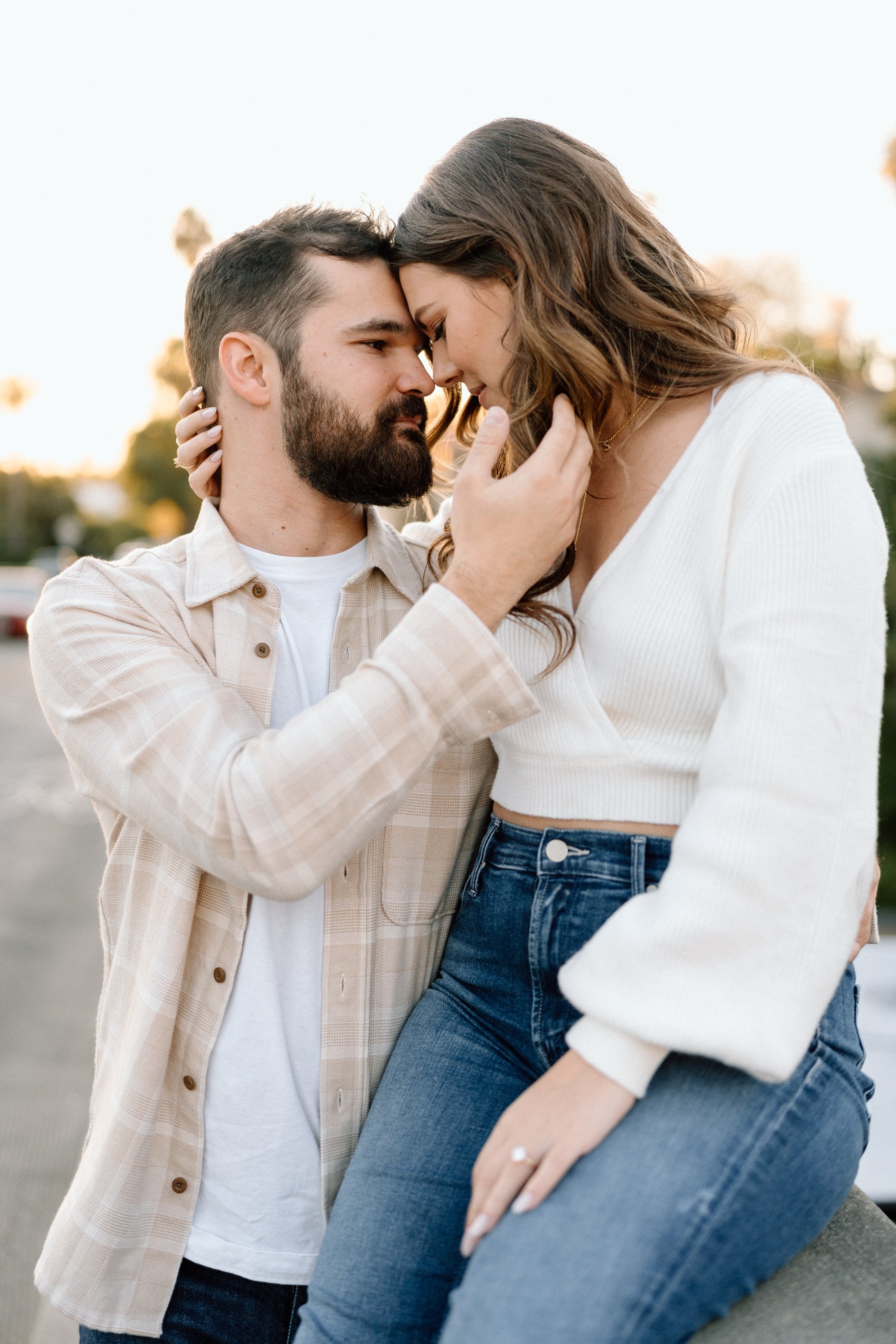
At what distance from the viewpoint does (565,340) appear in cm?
204

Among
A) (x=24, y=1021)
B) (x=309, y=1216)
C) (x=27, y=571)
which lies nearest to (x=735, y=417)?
(x=309, y=1216)

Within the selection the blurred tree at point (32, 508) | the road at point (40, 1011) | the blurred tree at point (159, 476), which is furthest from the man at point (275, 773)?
the blurred tree at point (32, 508)

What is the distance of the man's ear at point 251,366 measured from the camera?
2658 millimetres

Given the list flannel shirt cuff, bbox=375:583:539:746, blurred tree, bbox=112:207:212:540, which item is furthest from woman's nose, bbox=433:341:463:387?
blurred tree, bbox=112:207:212:540

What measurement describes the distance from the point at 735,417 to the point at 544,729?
0.62m

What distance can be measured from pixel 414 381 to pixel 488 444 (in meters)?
0.63

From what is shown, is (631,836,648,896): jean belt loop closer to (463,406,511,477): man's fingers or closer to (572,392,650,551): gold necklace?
(572,392,650,551): gold necklace

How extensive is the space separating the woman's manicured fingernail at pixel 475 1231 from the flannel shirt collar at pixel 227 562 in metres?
1.32

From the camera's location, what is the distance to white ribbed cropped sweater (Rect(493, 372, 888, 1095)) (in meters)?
1.59

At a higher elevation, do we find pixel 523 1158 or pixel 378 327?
pixel 378 327

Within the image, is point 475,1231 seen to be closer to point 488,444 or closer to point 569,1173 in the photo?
point 569,1173

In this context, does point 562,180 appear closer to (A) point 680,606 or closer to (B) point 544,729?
(A) point 680,606

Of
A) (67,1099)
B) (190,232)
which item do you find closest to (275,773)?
(67,1099)

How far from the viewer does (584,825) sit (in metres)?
1.98
